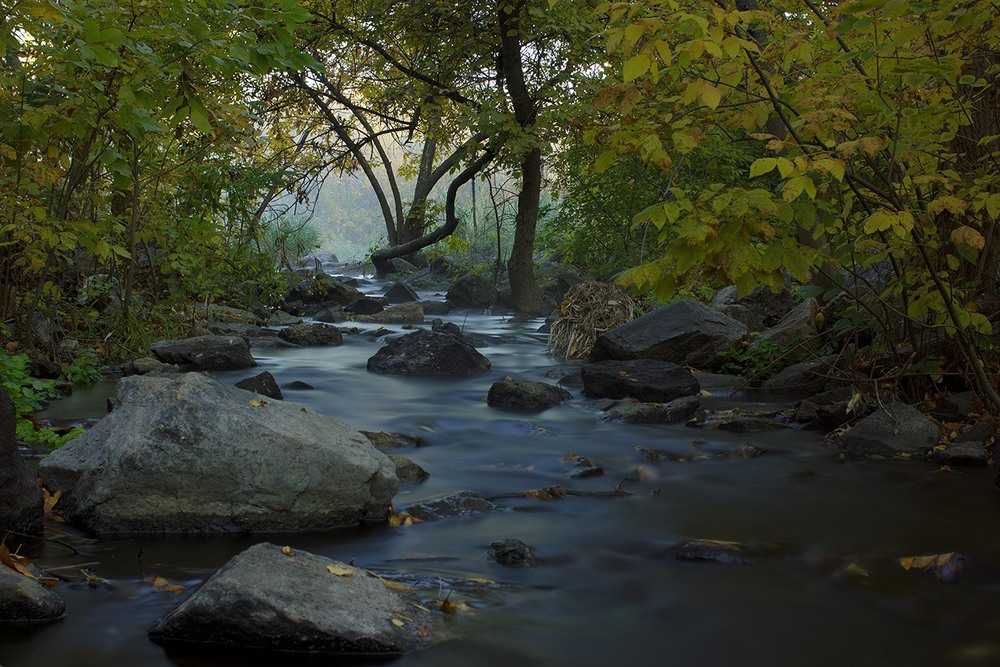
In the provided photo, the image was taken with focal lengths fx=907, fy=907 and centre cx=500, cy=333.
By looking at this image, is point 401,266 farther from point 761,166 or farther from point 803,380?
point 761,166

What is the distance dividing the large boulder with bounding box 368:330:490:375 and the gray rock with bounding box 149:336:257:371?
4.32ft

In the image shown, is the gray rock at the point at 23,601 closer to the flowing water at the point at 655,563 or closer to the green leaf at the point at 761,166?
the flowing water at the point at 655,563

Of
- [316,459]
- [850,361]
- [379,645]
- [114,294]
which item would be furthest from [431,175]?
[379,645]

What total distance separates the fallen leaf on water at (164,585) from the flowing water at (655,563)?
0.04 meters

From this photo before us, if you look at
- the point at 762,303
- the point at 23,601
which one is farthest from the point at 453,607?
the point at 762,303

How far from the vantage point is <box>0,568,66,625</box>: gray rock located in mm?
3010

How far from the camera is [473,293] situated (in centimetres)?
1733

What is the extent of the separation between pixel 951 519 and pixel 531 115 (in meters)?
9.98

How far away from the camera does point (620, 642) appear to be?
3293 millimetres

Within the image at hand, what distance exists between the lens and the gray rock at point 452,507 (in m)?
4.57

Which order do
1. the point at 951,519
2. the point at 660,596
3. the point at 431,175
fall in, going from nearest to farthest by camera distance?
the point at 660,596, the point at 951,519, the point at 431,175

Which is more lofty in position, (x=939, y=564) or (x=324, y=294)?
(x=324, y=294)

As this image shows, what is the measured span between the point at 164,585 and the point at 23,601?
0.55 metres

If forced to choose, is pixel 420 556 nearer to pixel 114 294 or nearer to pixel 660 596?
pixel 660 596
